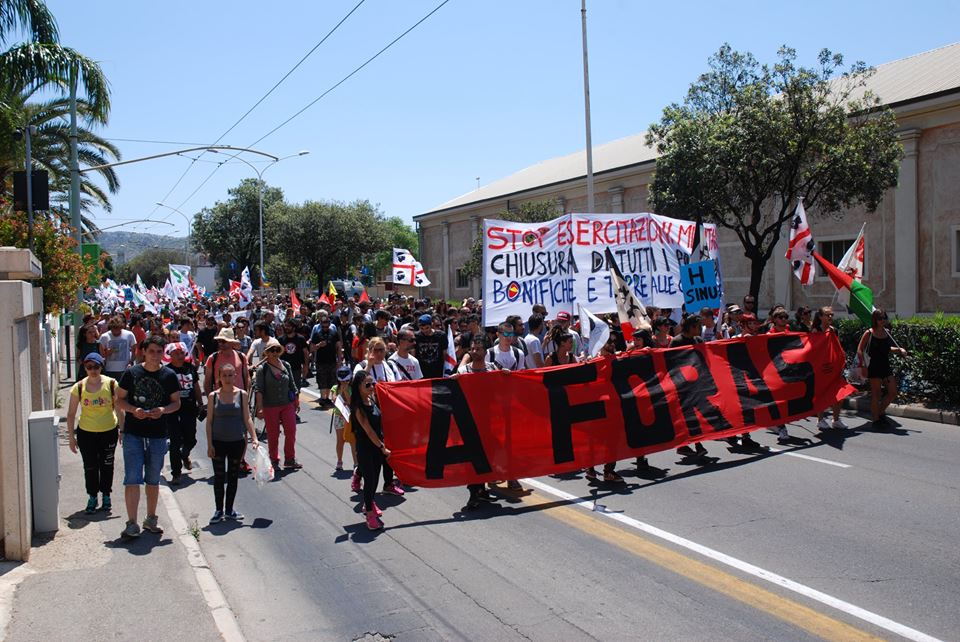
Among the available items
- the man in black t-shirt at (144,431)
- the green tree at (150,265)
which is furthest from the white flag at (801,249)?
the green tree at (150,265)

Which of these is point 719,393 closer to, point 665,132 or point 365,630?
point 365,630

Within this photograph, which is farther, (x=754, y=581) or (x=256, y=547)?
(x=256, y=547)

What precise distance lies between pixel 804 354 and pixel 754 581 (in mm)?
6189

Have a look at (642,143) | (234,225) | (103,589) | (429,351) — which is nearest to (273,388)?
(429,351)

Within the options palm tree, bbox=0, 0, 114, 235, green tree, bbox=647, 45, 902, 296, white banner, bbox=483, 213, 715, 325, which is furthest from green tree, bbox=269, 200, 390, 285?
white banner, bbox=483, 213, 715, 325

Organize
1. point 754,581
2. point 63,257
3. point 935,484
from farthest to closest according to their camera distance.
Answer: point 63,257 → point 935,484 → point 754,581

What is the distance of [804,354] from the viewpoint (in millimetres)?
11438

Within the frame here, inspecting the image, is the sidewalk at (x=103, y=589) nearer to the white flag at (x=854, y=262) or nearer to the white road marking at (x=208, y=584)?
the white road marking at (x=208, y=584)

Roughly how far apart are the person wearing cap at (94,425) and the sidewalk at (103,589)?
0.40 m

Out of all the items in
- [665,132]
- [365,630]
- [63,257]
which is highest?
[665,132]

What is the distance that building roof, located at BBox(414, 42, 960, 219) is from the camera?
80.1 feet

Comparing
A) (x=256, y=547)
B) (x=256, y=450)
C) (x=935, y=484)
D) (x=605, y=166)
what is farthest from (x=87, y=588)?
(x=605, y=166)

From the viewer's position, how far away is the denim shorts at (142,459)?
729 cm

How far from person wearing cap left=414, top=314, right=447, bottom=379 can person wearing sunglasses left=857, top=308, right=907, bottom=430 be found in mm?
→ 5993
